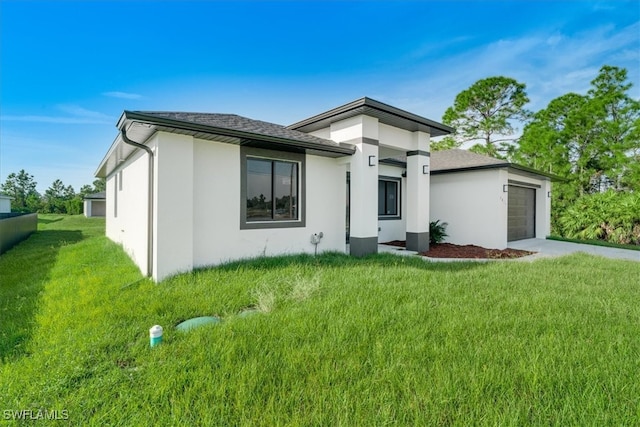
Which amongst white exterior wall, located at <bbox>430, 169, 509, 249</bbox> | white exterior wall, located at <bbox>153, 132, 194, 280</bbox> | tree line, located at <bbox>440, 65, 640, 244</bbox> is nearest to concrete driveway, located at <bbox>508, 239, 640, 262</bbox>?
white exterior wall, located at <bbox>430, 169, 509, 249</bbox>

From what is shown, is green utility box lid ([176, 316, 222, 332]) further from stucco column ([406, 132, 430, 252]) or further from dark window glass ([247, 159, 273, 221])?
stucco column ([406, 132, 430, 252])

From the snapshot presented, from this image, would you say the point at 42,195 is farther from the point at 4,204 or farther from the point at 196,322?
the point at 196,322

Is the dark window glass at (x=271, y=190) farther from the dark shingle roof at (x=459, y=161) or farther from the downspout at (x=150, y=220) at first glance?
the dark shingle roof at (x=459, y=161)

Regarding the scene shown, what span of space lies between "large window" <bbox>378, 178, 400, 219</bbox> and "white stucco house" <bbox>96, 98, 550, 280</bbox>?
44 mm

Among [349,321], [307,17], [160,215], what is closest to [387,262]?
[349,321]

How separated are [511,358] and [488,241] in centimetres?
946

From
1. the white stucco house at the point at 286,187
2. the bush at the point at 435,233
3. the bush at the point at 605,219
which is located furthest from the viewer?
the bush at the point at 605,219

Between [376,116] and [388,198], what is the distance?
14.9 ft

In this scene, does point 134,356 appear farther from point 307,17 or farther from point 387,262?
point 307,17

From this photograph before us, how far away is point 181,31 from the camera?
375 inches

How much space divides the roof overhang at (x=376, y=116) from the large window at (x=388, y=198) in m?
2.71

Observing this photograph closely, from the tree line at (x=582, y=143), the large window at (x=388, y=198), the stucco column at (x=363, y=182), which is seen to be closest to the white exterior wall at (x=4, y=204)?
the large window at (x=388, y=198)

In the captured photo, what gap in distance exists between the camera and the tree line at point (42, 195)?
41934 mm

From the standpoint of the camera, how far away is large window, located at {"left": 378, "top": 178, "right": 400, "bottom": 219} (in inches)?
478
